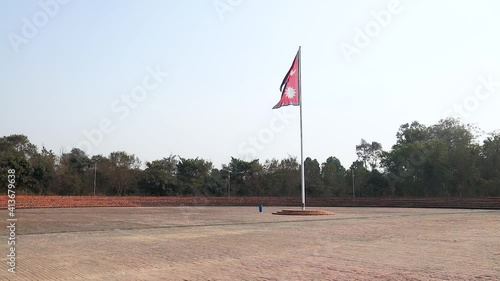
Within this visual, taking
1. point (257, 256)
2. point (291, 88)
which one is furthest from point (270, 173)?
point (257, 256)

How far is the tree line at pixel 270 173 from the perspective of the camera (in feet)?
122

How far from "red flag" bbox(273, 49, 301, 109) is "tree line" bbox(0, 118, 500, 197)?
21.7 m

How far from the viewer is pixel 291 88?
2255 centimetres

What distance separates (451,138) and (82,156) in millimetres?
39930

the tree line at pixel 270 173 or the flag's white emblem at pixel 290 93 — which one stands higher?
the flag's white emblem at pixel 290 93

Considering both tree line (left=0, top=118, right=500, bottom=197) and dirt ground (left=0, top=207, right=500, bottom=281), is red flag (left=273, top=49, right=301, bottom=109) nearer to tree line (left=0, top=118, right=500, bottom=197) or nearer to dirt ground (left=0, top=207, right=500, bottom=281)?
dirt ground (left=0, top=207, right=500, bottom=281)

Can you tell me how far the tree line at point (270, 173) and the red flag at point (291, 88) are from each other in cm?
2167

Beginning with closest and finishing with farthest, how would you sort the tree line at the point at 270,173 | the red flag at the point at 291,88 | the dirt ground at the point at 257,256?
the dirt ground at the point at 257,256 < the red flag at the point at 291,88 < the tree line at the point at 270,173

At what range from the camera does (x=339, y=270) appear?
253 inches

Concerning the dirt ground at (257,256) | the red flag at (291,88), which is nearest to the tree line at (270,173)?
the red flag at (291,88)

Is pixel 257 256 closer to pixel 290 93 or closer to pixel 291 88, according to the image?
pixel 290 93

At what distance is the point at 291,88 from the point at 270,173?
87.6 ft

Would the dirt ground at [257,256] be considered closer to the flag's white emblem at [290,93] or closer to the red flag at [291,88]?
the red flag at [291,88]

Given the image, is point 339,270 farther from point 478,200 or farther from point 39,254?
point 478,200
